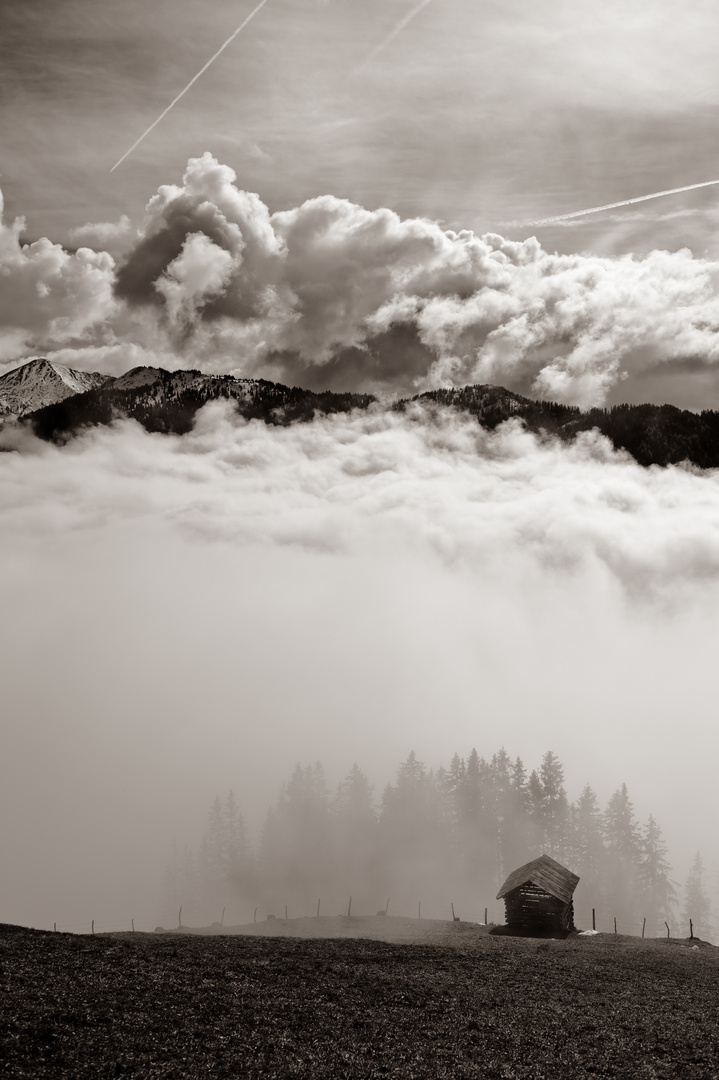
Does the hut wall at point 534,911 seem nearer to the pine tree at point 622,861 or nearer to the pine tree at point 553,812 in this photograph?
the pine tree at point 622,861

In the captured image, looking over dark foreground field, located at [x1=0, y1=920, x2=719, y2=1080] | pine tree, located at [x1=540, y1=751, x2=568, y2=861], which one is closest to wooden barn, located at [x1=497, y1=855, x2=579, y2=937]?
dark foreground field, located at [x1=0, y1=920, x2=719, y2=1080]

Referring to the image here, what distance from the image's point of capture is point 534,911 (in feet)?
226

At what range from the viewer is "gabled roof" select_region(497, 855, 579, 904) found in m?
69.7

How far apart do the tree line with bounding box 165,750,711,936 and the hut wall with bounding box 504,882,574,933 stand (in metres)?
47.4

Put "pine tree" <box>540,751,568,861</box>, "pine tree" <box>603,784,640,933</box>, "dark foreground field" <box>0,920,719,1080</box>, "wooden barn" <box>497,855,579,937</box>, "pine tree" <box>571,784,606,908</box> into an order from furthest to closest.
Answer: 1. "pine tree" <box>540,751,568,861</box>
2. "pine tree" <box>571,784,606,908</box>
3. "pine tree" <box>603,784,640,933</box>
4. "wooden barn" <box>497,855,579,937</box>
5. "dark foreground field" <box>0,920,719,1080</box>

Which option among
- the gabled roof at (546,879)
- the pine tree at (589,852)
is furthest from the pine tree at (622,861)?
the gabled roof at (546,879)

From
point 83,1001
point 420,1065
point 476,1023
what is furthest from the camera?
point 476,1023

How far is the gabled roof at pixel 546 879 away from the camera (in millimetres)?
69688

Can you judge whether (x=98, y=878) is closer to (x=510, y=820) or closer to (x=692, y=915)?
(x=510, y=820)

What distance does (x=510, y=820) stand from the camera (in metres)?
127

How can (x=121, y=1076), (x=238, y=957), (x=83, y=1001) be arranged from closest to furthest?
1. (x=121, y=1076)
2. (x=83, y=1001)
3. (x=238, y=957)

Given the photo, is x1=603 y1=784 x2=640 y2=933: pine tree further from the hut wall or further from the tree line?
the hut wall

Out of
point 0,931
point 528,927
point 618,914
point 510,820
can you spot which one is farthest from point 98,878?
point 0,931

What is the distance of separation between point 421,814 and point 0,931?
326ft
